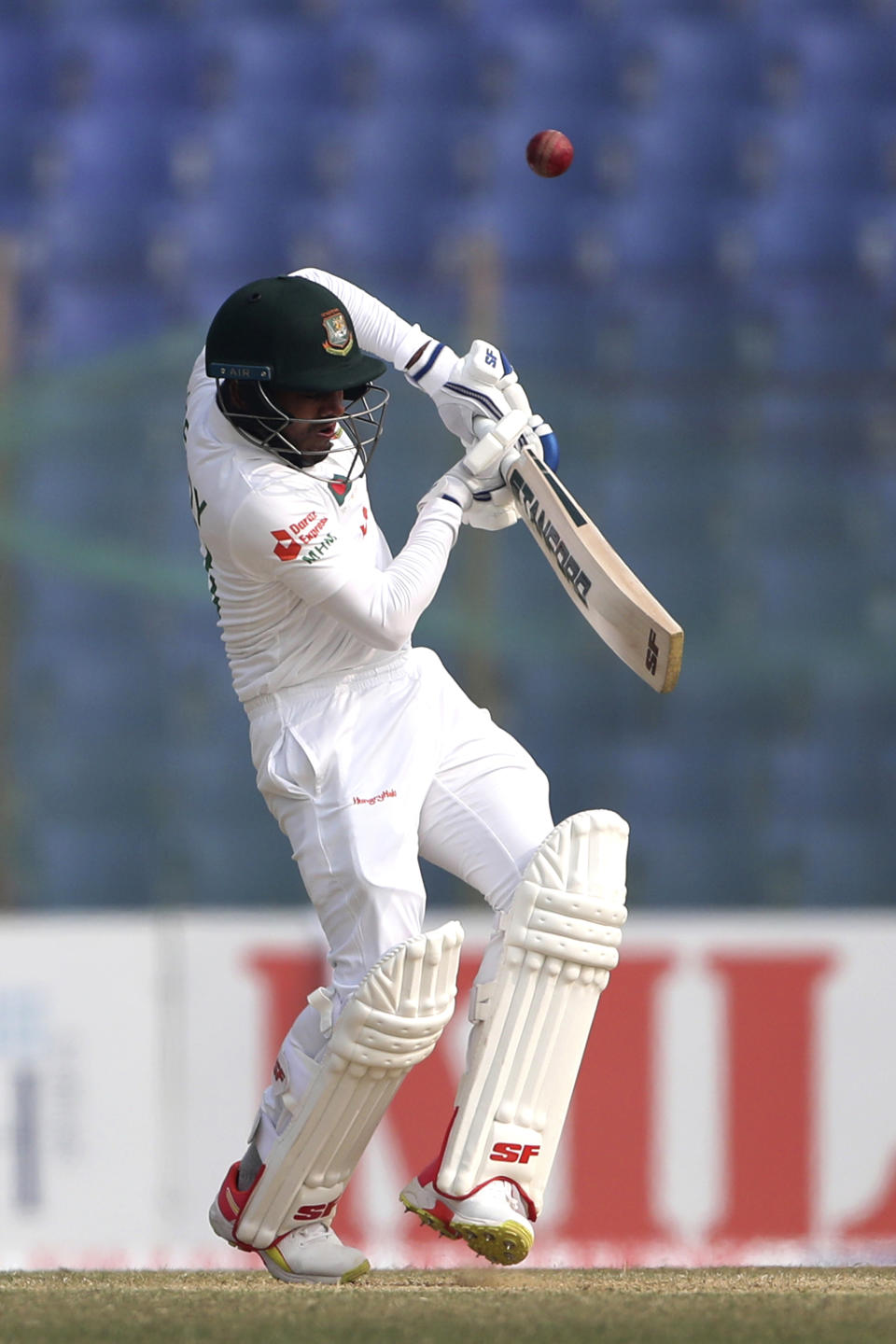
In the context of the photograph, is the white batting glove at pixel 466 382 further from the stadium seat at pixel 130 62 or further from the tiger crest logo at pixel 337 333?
the stadium seat at pixel 130 62

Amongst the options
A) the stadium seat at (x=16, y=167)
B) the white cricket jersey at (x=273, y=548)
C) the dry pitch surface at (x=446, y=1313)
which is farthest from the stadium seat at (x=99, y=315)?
the dry pitch surface at (x=446, y=1313)

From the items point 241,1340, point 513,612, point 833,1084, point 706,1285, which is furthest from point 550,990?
point 513,612

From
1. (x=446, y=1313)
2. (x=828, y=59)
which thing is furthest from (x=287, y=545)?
(x=828, y=59)

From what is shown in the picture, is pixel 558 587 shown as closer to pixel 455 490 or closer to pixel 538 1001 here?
pixel 455 490

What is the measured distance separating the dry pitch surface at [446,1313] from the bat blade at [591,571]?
0.80m

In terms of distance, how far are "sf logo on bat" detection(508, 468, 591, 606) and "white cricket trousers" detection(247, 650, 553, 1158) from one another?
0.24 meters

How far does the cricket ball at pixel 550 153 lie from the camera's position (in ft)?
10.4

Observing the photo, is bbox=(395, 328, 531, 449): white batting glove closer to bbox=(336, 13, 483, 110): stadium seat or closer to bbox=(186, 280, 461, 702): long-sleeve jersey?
bbox=(186, 280, 461, 702): long-sleeve jersey

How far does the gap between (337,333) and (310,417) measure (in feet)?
0.38

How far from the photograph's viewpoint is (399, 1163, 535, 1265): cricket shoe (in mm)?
2627

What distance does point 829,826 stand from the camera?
4820 millimetres

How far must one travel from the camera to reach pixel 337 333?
2.68 m

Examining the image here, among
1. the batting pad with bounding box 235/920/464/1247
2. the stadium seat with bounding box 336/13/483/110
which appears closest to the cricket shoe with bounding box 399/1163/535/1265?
the batting pad with bounding box 235/920/464/1247

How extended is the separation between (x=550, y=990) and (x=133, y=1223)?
1.74 meters
